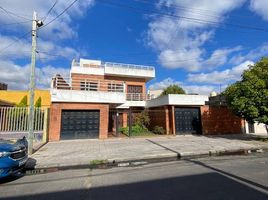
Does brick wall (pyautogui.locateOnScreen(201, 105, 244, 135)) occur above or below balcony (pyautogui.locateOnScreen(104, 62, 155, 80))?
below

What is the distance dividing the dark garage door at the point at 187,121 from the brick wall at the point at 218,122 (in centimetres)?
55

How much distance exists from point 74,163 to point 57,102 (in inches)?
301

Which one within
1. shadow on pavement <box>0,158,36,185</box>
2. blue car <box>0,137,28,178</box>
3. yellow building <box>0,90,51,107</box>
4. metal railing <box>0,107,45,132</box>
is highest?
yellow building <box>0,90,51,107</box>

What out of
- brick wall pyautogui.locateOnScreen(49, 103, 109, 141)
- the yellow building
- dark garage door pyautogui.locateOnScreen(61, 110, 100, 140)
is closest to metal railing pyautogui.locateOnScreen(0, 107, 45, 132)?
brick wall pyautogui.locateOnScreen(49, 103, 109, 141)

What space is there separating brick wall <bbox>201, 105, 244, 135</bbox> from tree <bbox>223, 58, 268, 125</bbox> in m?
4.43

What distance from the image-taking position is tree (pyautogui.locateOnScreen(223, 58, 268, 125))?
13484 millimetres

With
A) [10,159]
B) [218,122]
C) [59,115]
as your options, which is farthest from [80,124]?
[218,122]

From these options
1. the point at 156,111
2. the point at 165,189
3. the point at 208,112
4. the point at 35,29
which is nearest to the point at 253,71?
the point at 208,112

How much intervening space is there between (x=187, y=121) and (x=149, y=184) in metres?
13.9

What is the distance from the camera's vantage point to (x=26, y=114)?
44.8ft

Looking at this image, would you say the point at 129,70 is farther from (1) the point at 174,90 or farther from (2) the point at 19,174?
(2) the point at 19,174

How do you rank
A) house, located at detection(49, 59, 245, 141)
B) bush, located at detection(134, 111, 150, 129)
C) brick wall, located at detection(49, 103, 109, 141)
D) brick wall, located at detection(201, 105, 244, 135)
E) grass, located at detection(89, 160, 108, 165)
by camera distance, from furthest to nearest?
1. bush, located at detection(134, 111, 150, 129)
2. brick wall, located at detection(201, 105, 244, 135)
3. house, located at detection(49, 59, 245, 141)
4. brick wall, located at detection(49, 103, 109, 141)
5. grass, located at detection(89, 160, 108, 165)

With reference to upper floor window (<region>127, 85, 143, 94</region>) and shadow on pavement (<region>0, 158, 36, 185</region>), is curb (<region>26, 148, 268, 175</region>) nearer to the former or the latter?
shadow on pavement (<region>0, 158, 36, 185</region>)

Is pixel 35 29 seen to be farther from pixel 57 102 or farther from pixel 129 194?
pixel 129 194
